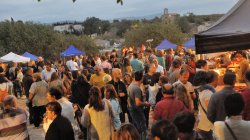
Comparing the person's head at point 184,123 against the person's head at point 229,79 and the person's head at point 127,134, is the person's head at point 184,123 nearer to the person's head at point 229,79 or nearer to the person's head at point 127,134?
the person's head at point 127,134

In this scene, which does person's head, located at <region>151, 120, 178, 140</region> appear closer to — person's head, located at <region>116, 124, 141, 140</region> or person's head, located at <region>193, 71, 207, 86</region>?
person's head, located at <region>116, 124, 141, 140</region>

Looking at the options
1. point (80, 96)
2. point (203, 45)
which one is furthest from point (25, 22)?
point (203, 45)

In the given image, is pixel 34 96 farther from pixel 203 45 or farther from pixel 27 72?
pixel 203 45

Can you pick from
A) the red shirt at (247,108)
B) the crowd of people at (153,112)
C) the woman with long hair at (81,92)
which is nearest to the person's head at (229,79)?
the crowd of people at (153,112)

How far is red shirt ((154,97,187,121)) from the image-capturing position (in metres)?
5.68

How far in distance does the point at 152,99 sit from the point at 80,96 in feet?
5.28

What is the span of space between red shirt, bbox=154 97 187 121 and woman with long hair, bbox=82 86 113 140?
0.89 m

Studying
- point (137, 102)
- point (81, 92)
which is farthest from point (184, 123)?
point (81, 92)

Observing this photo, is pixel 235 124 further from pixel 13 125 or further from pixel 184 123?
pixel 13 125

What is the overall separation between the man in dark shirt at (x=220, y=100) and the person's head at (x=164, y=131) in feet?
6.58

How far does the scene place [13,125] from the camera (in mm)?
5637

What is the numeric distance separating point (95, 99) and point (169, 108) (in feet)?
3.83

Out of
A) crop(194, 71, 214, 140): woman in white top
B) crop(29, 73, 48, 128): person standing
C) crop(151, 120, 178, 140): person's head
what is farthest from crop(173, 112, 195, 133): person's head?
crop(29, 73, 48, 128): person standing

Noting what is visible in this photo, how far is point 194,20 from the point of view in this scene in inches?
3519
